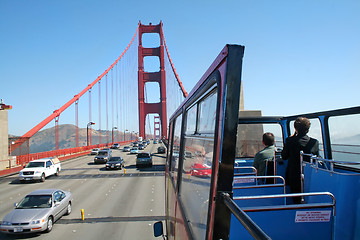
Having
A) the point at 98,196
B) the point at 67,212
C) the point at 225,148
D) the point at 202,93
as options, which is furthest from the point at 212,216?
the point at 98,196

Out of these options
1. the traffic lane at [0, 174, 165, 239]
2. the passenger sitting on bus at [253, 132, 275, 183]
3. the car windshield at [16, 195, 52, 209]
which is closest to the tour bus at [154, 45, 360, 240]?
the passenger sitting on bus at [253, 132, 275, 183]

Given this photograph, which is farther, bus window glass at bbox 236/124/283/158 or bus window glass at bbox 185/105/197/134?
bus window glass at bbox 236/124/283/158

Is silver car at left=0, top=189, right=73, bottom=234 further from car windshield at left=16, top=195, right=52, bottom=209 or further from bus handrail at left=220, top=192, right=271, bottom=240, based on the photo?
bus handrail at left=220, top=192, right=271, bottom=240

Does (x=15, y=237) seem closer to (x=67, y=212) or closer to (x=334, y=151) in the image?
(x=67, y=212)

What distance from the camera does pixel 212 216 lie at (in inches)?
48.1

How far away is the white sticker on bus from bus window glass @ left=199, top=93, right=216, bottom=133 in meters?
1.01

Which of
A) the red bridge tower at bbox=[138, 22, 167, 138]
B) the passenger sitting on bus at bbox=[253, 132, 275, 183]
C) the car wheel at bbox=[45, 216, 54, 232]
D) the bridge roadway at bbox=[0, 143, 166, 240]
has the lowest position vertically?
the bridge roadway at bbox=[0, 143, 166, 240]

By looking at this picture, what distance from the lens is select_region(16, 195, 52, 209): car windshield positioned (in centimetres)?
873

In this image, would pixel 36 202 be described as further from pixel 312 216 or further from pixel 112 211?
pixel 312 216

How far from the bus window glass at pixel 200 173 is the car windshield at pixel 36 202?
27.1 ft

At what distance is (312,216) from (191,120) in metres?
1.21

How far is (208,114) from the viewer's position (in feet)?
5.34

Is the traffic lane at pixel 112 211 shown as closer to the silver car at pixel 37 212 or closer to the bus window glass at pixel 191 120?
the silver car at pixel 37 212

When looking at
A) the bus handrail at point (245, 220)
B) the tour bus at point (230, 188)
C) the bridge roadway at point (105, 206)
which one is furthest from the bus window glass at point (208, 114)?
the bridge roadway at point (105, 206)
